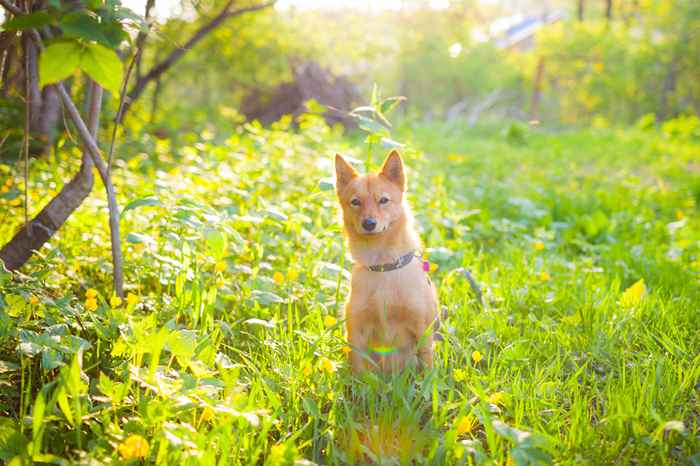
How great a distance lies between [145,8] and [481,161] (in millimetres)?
6542

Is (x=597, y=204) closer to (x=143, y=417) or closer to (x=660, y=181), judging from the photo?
(x=660, y=181)

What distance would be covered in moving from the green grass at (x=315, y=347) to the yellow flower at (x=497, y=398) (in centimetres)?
2

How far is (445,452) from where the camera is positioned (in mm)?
1884

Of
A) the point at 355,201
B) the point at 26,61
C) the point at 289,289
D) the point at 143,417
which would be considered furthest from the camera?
the point at 289,289

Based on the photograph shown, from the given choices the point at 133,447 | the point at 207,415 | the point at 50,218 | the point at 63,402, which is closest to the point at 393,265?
the point at 207,415

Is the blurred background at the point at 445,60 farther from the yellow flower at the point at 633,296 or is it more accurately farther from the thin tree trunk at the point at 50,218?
the yellow flower at the point at 633,296

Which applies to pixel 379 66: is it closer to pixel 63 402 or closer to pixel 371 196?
pixel 371 196

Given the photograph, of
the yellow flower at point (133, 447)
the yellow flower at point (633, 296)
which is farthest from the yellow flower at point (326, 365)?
the yellow flower at point (633, 296)

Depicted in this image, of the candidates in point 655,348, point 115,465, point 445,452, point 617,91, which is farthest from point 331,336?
point 617,91

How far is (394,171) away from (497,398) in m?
1.29

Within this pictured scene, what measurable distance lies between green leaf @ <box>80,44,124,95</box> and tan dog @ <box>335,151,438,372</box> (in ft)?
4.74

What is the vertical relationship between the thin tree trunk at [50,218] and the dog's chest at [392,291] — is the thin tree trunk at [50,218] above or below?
above

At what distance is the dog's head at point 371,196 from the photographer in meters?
2.62

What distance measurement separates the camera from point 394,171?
2.84 meters
